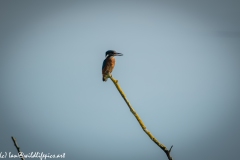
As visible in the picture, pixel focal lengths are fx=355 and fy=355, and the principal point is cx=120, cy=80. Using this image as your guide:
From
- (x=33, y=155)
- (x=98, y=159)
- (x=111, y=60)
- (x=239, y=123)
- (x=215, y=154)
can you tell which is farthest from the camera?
(x=98, y=159)

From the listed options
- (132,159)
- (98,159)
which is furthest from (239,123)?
(98,159)

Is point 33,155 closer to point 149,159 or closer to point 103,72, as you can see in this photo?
point 103,72

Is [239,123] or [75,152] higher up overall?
[75,152]

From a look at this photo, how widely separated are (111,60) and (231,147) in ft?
301

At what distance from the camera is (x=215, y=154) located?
91375 millimetres

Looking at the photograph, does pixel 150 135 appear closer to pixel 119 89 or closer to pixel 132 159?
pixel 119 89

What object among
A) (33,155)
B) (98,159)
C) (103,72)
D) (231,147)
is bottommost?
(231,147)

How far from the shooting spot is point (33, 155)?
13.5 feet

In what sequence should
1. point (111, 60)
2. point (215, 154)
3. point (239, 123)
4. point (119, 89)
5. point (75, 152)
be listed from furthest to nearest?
1. point (75, 152)
2. point (239, 123)
3. point (215, 154)
4. point (111, 60)
5. point (119, 89)

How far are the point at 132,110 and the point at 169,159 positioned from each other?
1.26 ft

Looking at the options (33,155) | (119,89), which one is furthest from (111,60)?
(119,89)

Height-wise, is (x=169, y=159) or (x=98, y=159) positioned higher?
(x=98, y=159)

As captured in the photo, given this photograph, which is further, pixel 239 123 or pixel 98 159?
pixel 98 159

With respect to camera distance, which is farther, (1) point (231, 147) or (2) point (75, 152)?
(2) point (75, 152)
